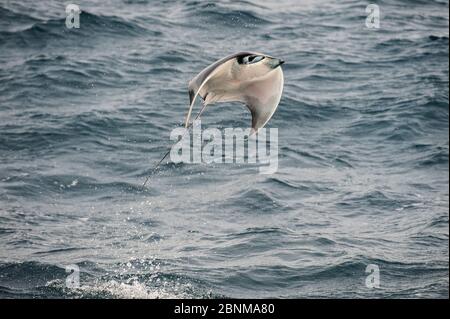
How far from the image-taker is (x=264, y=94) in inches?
356

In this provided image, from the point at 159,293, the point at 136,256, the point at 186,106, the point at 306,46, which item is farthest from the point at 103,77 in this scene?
the point at 159,293

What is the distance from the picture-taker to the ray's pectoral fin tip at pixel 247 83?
8154 mm

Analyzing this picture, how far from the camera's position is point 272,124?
49.3ft

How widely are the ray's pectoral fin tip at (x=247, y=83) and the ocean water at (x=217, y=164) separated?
84.2 inches

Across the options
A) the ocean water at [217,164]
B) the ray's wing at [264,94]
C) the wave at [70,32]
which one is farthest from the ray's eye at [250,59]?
the wave at [70,32]

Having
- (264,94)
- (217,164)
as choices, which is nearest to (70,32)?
(217,164)

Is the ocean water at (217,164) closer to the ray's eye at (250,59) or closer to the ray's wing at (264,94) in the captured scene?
the ray's wing at (264,94)

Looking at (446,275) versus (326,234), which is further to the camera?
(326,234)

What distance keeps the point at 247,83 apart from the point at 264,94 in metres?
0.28

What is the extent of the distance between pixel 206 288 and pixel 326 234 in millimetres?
2311

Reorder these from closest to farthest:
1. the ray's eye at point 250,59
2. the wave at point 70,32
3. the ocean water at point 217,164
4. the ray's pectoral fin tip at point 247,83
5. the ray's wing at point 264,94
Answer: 1. the ray's pectoral fin tip at point 247,83
2. the ray's eye at point 250,59
3. the ray's wing at point 264,94
4. the ocean water at point 217,164
5. the wave at point 70,32

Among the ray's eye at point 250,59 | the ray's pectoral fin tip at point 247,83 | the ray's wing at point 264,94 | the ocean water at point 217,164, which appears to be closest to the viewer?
the ray's pectoral fin tip at point 247,83

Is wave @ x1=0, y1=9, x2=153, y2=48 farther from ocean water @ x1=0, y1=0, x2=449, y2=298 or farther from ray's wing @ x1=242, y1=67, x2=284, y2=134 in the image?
ray's wing @ x1=242, y1=67, x2=284, y2=134
